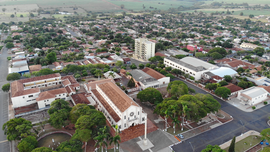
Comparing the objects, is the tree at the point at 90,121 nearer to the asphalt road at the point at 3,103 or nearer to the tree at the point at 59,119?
the tree at the point at 59,119

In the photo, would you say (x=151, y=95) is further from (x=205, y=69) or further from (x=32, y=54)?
(x=32, y=54)

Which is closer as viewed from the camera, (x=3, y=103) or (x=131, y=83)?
(x=3, y=103)

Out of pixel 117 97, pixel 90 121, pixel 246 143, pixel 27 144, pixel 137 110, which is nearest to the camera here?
pixel 27 144

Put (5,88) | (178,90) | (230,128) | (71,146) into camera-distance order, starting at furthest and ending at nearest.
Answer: (5,88)
(178,90)
(230,128)
(71,146)

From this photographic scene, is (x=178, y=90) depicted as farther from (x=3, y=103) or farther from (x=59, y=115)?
(x=3, y=103)

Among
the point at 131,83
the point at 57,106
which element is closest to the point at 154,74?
the point at 131,83

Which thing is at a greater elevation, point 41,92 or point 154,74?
point 154,74
